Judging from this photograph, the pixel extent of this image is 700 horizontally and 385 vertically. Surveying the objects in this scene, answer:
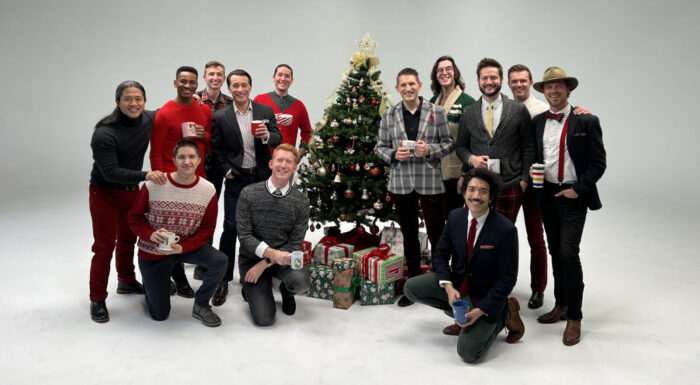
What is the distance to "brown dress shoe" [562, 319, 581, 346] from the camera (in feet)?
10.7

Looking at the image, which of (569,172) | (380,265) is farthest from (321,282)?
(569,172)

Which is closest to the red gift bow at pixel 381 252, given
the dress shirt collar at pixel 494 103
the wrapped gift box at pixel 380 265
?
the wrapped gift box at pixel 380 265

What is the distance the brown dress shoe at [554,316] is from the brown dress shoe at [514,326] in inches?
16.0

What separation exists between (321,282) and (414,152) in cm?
126

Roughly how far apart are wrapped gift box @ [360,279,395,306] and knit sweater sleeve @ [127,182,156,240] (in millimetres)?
1580

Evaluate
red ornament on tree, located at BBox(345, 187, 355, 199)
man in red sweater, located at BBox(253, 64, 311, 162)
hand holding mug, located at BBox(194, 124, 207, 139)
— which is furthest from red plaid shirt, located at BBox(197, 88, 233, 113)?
red ornament on tree, located at BBox(345, 187, 355, 199)

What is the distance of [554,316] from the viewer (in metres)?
3.63

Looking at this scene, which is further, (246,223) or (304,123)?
(304,123)

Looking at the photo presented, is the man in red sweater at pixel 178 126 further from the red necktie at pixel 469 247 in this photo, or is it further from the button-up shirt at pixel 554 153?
the button-up shirt at pixel 554 153

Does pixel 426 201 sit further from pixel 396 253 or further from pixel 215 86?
pixel 215 86

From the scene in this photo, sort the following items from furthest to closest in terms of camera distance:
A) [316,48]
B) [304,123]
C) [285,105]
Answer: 1. [316,48]
2. [304,123]
3. [285,105]

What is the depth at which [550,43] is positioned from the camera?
30.0 feet

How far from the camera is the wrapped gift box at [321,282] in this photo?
406 centimetres

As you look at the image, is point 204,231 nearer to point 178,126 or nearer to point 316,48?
point 178,126
